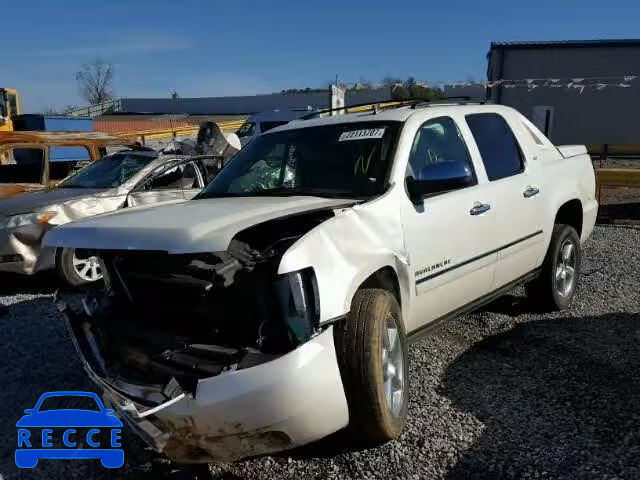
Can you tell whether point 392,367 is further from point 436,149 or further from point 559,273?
point 559,273

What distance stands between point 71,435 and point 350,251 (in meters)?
1.88

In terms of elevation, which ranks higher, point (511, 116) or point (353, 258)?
point (511, 116)

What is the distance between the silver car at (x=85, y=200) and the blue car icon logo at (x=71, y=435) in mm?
2625

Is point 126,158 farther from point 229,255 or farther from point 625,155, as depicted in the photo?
point 625,155

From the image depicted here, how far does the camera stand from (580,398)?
359 centimetres

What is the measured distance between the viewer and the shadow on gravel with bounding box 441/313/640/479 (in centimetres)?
291

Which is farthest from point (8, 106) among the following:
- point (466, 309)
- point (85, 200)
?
point (466, 309)

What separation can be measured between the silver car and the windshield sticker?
2263 millimetres

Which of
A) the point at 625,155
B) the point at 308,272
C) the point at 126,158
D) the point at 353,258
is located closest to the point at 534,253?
the point at 353,258

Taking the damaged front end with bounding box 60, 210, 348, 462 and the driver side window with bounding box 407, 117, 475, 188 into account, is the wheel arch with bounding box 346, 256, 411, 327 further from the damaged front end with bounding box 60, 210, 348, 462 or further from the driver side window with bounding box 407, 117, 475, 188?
the driver side window with bounding box 407, 117, 475, 188

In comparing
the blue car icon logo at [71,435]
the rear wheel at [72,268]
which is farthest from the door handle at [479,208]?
the rear wheel at [72,268]

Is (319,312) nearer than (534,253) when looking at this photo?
Yes

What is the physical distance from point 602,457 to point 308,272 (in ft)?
5.76

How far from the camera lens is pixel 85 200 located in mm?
6824
